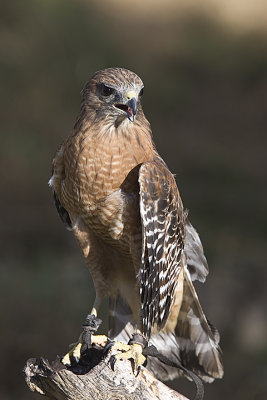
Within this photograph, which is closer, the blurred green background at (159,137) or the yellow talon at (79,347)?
the yellow talon at (79,347)

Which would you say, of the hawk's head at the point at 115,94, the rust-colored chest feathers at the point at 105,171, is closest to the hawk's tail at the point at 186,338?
the rust-colored chest feathers at the point at 105,171

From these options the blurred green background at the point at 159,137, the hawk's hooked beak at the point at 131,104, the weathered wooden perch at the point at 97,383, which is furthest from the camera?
the blurred green background at the point at 159,137

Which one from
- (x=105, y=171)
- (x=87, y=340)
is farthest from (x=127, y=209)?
(x=87, y=340)

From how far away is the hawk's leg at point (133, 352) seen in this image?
3494mm

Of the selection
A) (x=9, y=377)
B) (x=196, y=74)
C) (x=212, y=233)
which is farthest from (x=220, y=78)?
(x=9, y=377)

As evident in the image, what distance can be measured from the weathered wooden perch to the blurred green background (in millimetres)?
3542

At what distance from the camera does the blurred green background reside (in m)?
7.48

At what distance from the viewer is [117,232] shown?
386 centimetres

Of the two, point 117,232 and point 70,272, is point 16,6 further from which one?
point 117,232

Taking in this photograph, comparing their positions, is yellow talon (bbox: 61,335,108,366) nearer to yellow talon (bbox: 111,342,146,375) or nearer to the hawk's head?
yellow talon (bbox: 111,342,146,375)

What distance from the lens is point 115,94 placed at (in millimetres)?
3686

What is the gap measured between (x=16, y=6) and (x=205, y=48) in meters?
2.96

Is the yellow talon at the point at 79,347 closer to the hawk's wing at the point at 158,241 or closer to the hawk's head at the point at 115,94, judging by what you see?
the hawk's wing at the point at 158,241

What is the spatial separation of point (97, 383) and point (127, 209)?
0.97 metres
